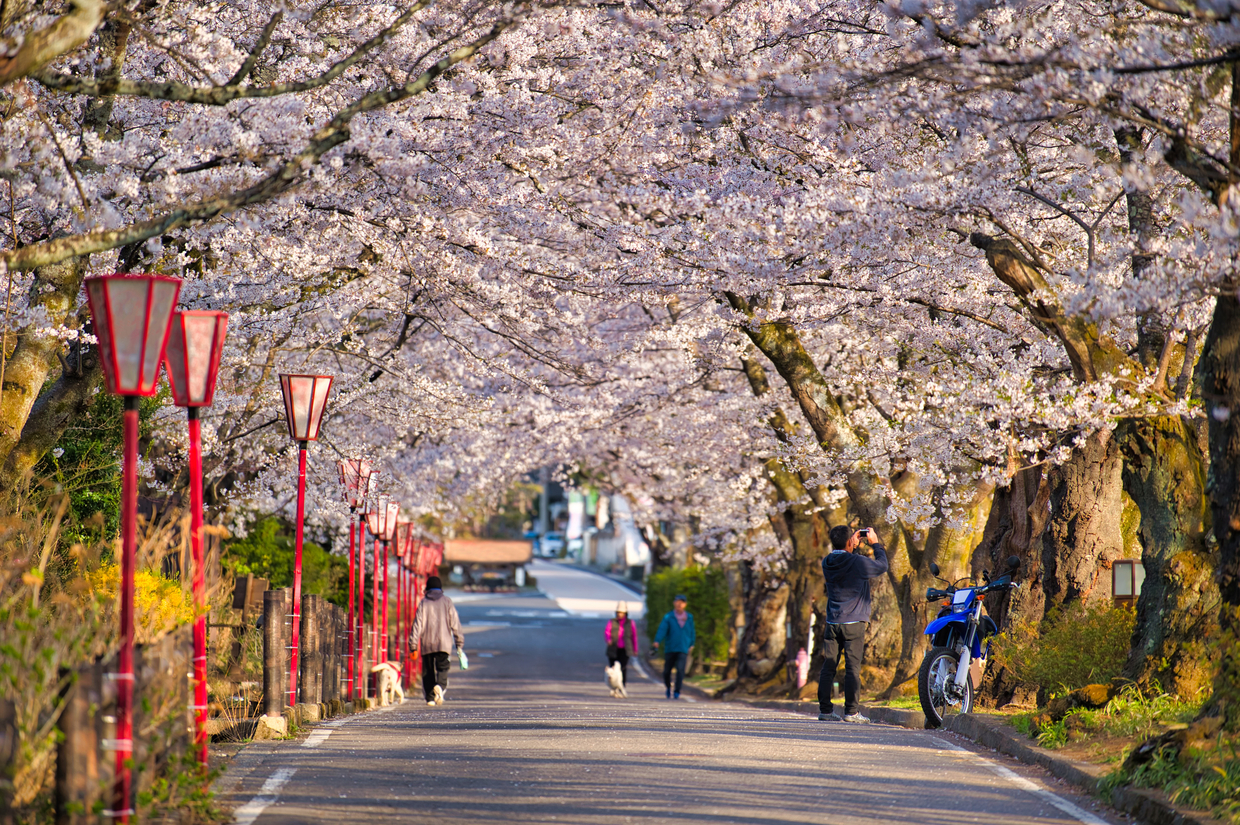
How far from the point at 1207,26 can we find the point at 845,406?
671 inches

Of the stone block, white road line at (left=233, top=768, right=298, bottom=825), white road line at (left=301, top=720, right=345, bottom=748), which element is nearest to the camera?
white road line at (left=233, top=768, right=298, bottom=825)

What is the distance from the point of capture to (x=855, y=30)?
15.8 meters

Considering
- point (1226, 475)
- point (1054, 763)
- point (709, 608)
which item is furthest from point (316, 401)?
point (709, 608)

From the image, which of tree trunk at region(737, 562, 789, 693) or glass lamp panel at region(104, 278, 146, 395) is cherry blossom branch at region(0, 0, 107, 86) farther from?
tree trunk at region(737, 562, 789, 693)

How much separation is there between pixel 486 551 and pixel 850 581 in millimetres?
74652

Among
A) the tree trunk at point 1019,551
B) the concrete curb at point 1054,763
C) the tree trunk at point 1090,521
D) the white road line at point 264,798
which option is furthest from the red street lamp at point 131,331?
the tree trunk at point 1019,551

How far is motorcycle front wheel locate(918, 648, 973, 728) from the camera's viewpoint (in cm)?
1346

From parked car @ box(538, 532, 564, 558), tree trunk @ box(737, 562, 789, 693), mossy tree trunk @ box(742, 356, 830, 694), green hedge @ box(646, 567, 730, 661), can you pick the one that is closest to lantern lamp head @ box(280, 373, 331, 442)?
mossy tree trunk @ box(742, 356, 830, 694)

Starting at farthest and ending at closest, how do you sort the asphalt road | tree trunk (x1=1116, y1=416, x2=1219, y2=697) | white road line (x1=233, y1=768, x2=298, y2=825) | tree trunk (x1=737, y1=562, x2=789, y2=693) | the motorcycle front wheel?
tree trunk (x1=737, y1=562, x2=789, y2=693), the motorcycle front wheel, tree trunk (x1=1116, y1=416, x2=1219, y2=697), the asphalt road, white road line (x1=233, y1=768, x2=298, y2=825)

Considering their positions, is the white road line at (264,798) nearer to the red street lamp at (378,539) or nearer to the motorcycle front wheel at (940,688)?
the motorcycle front wheel at (940,688)

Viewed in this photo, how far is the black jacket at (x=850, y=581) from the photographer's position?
Result: 1462 centimetres

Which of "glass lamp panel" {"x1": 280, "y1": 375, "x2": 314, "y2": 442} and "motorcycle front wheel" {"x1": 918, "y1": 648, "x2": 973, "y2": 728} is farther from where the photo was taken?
"glass lamp panel" {"x1": 280, "y1": 375, "x2": 314, "y2": 442}

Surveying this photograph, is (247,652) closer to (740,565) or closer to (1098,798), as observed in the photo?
(1098,798)

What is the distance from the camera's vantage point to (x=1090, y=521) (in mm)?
14789
